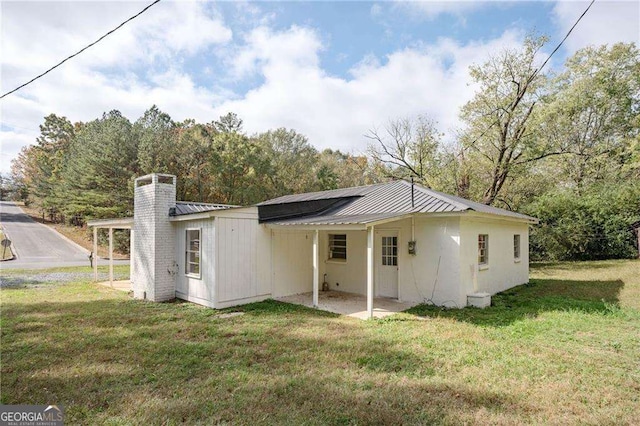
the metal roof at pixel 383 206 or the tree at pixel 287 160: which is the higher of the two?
the tree at pixel 287 160

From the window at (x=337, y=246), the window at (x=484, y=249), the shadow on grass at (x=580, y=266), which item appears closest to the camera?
the window at (x=484, y=249)

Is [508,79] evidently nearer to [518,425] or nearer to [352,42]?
[352,42]

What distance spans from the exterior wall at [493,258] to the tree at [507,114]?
7.04m

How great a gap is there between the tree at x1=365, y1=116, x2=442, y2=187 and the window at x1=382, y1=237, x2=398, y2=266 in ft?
40.5

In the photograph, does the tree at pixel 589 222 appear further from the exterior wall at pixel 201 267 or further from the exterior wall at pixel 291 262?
the exterior wall at pixel 201 267

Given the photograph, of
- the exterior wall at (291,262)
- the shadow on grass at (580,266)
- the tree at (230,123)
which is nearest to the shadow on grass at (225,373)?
the exterior wall at (291,262)

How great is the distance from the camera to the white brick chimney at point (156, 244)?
892cm

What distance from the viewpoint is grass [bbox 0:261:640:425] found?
3.48m

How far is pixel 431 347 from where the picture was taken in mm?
5316

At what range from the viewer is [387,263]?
934 cm

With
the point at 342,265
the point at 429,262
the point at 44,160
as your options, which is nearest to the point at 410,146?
the point at 342,265

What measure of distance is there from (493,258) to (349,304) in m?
4.68

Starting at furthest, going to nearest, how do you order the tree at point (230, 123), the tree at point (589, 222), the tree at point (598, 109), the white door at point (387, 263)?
1. the tree at point (230, 123)
2. the tree at point (598, 109)
3. the tree at point (589, 222)
4. the white door at point (387, 263)

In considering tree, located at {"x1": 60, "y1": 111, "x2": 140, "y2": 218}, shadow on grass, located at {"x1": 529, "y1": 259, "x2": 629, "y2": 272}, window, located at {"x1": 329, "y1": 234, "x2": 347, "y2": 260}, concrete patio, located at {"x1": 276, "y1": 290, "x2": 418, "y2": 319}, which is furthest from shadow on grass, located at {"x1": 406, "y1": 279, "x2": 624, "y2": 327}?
tree, located at {"x1": 60, "y1": 111, "x2": 140, "y2": 218}
